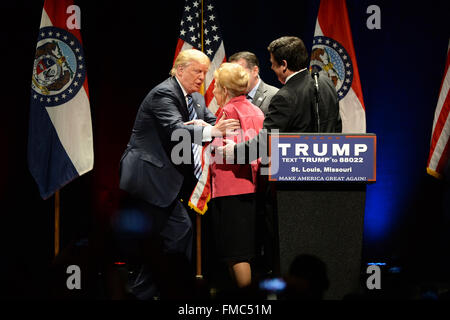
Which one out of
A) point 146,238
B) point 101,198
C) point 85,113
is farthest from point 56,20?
point 146,238

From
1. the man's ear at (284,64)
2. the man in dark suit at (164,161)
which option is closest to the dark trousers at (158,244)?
the man in dark suit at (164,161)

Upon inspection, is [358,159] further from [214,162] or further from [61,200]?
[61,200]

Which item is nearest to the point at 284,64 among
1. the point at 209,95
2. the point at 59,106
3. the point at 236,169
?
the point at 236,169

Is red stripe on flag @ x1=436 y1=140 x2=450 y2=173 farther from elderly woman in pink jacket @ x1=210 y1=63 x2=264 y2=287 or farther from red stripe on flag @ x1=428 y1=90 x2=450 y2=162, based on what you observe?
elderly woman in pink jacket @ x1=210 y1=63 x2=264 y2=287

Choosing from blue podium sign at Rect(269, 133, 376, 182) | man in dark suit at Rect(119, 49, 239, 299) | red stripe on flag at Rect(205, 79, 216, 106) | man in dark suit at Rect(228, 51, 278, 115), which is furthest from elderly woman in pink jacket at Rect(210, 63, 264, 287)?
red stripe on flag at Rect(205, 79, 216, 106)

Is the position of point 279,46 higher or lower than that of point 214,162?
higher

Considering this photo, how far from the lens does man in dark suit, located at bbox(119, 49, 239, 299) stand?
3523 millimetres

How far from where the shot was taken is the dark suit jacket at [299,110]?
2.83 metres

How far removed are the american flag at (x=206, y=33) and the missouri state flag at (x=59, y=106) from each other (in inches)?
35.6

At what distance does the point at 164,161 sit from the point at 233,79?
0.83 metres

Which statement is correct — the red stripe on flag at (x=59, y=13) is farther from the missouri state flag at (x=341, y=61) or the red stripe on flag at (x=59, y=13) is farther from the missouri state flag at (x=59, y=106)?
the missouri state flag at (x=341, y=61)

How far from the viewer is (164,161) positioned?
141 inches

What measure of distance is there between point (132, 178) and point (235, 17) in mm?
2037

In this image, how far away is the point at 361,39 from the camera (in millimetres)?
4789
